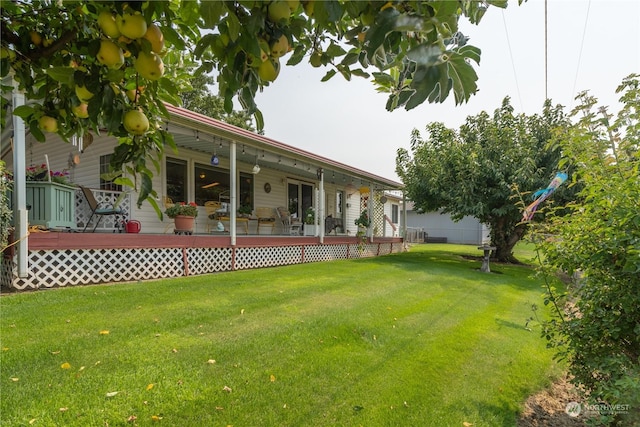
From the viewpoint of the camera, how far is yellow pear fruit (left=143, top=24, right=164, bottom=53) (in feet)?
3.07

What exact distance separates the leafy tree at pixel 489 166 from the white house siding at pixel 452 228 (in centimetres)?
1293

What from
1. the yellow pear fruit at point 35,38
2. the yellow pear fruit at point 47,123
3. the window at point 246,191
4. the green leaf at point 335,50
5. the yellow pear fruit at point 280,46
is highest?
the window at point 246,191

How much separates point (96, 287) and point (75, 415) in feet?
13.1

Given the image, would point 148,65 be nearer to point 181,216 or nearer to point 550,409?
point 550,409

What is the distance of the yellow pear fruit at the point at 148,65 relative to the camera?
96cm

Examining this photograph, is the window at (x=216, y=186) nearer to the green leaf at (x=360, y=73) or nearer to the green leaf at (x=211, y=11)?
the green leaf at (x=360, y=73)

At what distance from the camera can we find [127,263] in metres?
6.47

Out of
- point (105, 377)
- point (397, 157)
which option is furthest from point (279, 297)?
point (397, 157)

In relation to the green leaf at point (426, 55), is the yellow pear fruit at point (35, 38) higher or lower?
higher

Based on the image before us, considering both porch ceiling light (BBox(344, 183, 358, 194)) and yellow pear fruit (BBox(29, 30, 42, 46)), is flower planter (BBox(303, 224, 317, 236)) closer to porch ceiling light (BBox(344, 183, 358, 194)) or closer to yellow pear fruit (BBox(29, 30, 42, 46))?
porch ceiling light (BBox(344, 183, 358, 194))

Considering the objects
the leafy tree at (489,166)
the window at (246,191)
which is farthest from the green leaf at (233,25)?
the leafy tree at (489,166)

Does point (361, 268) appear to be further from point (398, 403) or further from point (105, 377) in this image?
point (105, 377)

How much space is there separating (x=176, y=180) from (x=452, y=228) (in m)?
23.8

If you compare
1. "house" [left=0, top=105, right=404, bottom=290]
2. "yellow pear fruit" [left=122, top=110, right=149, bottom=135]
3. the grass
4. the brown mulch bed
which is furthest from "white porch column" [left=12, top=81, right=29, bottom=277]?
the brown mulch bed
